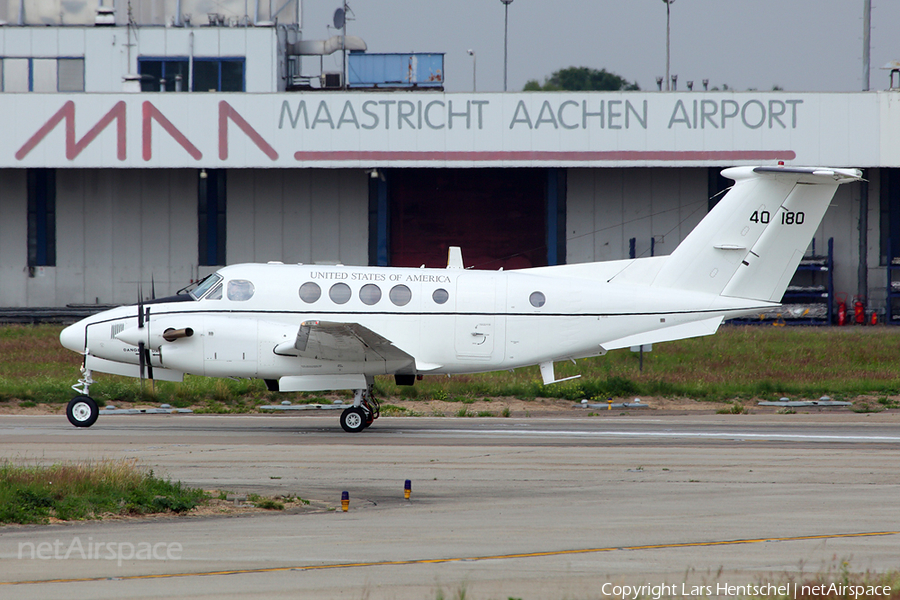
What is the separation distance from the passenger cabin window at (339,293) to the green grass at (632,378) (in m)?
5.25

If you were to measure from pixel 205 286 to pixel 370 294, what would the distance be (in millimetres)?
3136

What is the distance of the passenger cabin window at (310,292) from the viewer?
1712cm

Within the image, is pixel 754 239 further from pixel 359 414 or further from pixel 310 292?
pixel 310 292

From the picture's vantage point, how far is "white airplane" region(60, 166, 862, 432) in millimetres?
16906

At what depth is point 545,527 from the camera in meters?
9.84

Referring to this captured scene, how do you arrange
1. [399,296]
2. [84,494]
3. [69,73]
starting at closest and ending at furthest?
1. [84,494]
2. [399,296]
3. [69,73]

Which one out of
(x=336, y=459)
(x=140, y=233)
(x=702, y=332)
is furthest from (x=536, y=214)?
(x=336, y=459)

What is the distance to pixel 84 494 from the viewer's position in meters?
10.6

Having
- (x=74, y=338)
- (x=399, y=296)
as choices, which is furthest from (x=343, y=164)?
(x=74, y=338)

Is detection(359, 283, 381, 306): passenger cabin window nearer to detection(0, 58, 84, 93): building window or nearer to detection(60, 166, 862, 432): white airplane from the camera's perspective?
detection(60, 166, 862, 432): white airplane

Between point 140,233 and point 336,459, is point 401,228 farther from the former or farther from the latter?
point 336,459

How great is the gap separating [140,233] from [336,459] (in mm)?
28037

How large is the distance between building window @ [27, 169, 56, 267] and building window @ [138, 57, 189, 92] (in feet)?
18.9

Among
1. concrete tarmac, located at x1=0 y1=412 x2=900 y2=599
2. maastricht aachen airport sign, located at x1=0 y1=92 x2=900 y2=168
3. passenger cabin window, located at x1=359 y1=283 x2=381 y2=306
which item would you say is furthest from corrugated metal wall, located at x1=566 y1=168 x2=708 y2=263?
passenger cabin window, located at x1=359 y1=283 x2=381 y2=306
